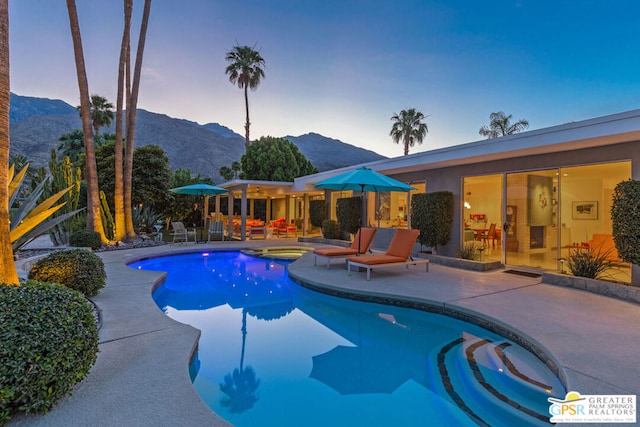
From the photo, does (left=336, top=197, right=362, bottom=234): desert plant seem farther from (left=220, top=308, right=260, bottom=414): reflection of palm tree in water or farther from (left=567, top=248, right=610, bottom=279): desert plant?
(left=220, top=308, right=260, bottom=414): reflection of palm tree in water

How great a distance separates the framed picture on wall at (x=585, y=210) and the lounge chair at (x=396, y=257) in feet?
16.3

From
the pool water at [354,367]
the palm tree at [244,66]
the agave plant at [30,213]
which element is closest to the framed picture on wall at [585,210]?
the pool water at [354,367]

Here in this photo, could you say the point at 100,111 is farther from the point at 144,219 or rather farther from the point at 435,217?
the point at 435,217

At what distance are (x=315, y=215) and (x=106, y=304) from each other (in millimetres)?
12287

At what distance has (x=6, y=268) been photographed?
11.7 feet

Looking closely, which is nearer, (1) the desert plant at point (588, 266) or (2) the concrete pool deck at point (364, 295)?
(2) the concrete pool deck at point (364, 295)

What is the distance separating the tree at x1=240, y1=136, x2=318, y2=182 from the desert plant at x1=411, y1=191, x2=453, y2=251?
20941mm

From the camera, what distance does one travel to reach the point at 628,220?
6.07 meters

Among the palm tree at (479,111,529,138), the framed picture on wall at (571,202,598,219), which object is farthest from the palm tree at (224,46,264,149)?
the framed picture on wall at (571,202,598,219)

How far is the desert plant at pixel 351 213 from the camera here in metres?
14.1

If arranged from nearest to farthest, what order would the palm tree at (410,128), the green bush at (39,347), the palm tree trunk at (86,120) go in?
the green bush at (39,347) → the palm tree trunk at (86,120) → the palm tree at (410,128)

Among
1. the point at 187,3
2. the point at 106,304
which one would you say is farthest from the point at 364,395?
the point at 187,3

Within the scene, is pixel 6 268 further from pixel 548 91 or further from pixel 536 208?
pixel 548 91

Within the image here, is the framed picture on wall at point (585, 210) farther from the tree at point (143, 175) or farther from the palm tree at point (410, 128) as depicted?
the palm tree at point (410, 128)
